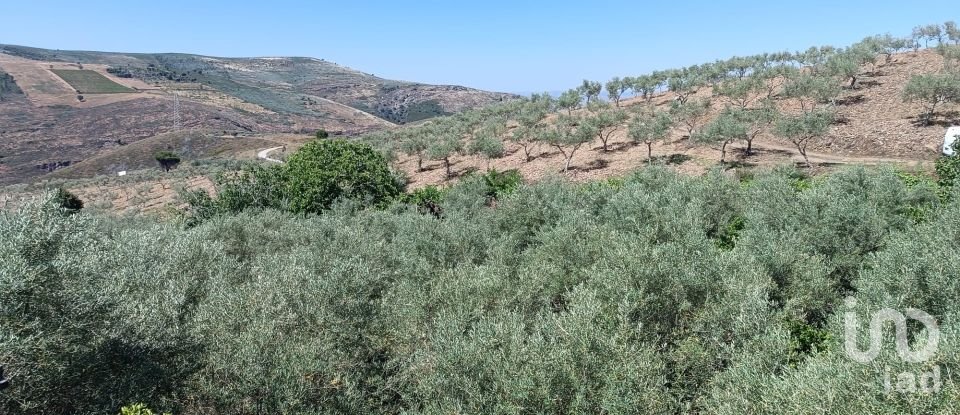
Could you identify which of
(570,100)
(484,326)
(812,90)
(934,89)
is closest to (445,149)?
(570,100)

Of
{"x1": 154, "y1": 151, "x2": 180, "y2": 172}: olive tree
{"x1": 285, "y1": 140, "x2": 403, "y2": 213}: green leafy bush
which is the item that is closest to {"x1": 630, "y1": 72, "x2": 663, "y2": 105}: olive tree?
{"x1": 285, "y1": 140, "x2": 403, "y2": 213}: green leafy bush

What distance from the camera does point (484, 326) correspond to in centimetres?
1065

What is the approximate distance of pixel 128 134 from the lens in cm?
12912

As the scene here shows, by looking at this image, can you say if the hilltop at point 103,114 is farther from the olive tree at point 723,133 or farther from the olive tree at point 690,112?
the olive tree at point 723,133

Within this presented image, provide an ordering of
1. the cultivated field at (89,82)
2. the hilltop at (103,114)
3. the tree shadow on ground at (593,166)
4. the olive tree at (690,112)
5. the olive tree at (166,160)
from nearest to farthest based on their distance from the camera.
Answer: the tree shadow on ground at (593,166) < the olive tree at (690,112) < the olive tree at (166,160) < the hilltop at (103,114) < the cultivated field at (89,82)

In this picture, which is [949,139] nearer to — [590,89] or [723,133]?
[723,133]

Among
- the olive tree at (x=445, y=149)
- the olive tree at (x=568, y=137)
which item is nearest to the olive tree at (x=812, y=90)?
the olive tree at (x=568, y=137)

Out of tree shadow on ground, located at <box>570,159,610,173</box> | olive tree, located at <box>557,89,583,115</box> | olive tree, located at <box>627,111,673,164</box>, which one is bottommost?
tree shadow on ground, located at <box>570,159,610,173</box>

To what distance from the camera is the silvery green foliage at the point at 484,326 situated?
891 cm

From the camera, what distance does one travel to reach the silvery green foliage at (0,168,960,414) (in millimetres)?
8906

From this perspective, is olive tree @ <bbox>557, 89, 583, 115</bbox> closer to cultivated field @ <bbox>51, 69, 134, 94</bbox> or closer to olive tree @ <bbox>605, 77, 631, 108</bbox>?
olive tree @ <bbox>605, 77, 631, 108</bbox>

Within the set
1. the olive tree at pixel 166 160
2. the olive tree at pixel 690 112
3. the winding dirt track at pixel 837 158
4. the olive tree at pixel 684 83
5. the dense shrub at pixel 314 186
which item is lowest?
the olive tree at pixel 166 160

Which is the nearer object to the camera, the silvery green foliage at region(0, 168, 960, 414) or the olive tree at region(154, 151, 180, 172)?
the silvery green foliage at region(0, 168, 960, 414)

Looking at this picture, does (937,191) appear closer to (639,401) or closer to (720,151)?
(720,151)
